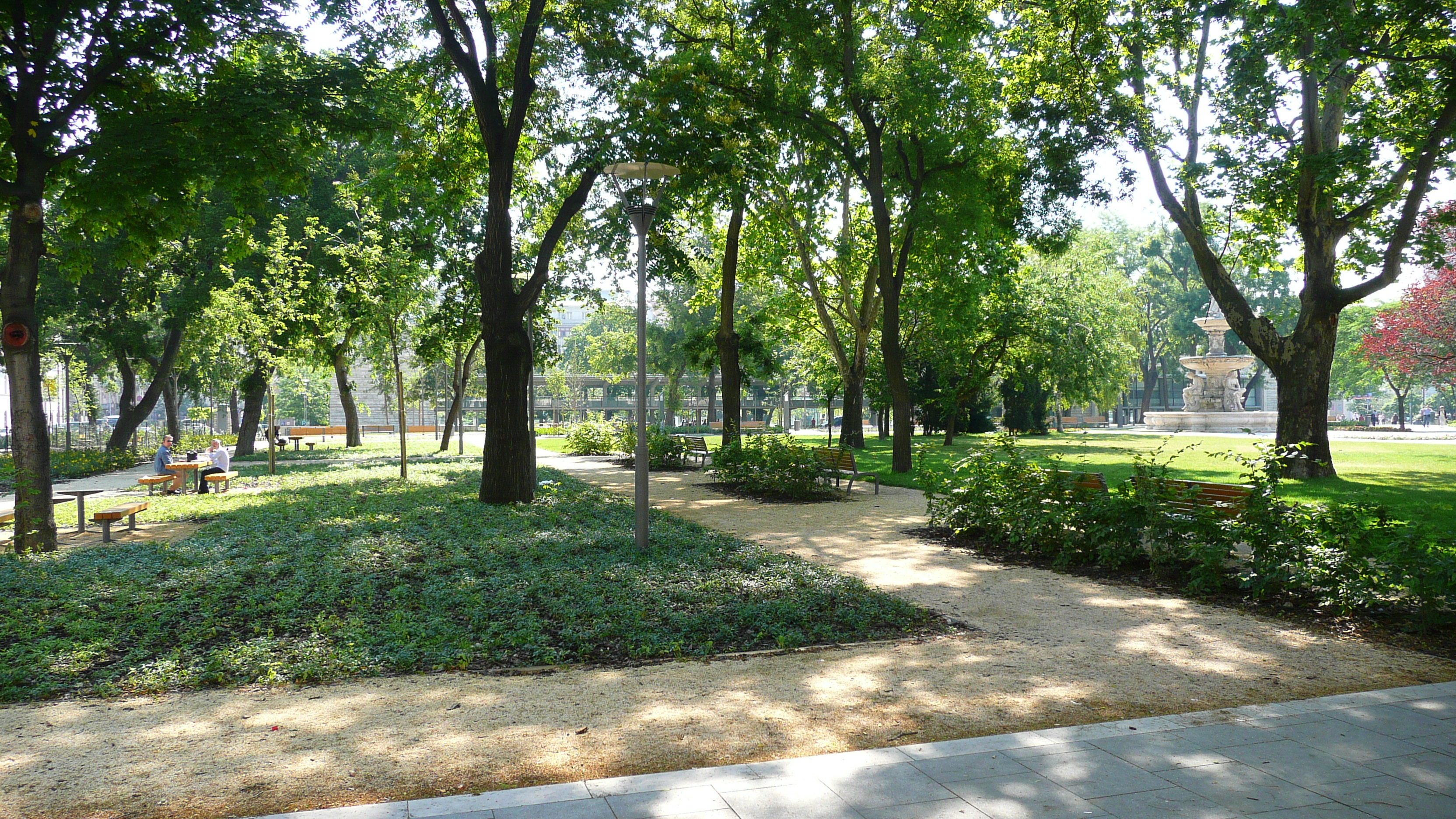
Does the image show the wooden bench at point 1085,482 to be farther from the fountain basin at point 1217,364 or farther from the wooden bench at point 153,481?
the fountain basin at point 1217,364

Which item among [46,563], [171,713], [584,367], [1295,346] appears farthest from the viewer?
[584,367]

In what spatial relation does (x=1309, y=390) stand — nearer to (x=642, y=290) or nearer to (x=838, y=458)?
(x=838, y=458)

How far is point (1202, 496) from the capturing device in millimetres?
8828

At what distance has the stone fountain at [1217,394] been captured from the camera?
150ft

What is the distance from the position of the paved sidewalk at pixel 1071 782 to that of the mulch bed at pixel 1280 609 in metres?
2.07

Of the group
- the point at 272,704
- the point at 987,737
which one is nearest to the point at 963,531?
the point at 987,737

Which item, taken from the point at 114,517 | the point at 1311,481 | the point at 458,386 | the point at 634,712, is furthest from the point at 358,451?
the point at 634,712

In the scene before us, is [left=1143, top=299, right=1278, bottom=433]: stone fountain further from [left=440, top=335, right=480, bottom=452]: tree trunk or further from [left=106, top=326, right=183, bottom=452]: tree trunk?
[left=106, top=326, right=183, bottom=452]: tree trunk

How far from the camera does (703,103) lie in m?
14.7

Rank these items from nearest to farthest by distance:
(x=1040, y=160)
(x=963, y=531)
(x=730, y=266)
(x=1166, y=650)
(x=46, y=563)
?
(x=1166, y=650) → (x=46, y=563) → (x=963, y=531) → (x=1040, y=160) → (x=730, y=266)

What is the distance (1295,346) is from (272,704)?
18.0m

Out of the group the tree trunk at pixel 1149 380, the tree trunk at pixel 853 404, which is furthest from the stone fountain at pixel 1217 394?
the tree trunk at pixel 1149 380

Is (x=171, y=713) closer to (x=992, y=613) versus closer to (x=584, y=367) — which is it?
(x=992, y=613)

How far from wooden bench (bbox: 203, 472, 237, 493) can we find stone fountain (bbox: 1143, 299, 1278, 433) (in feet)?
144
